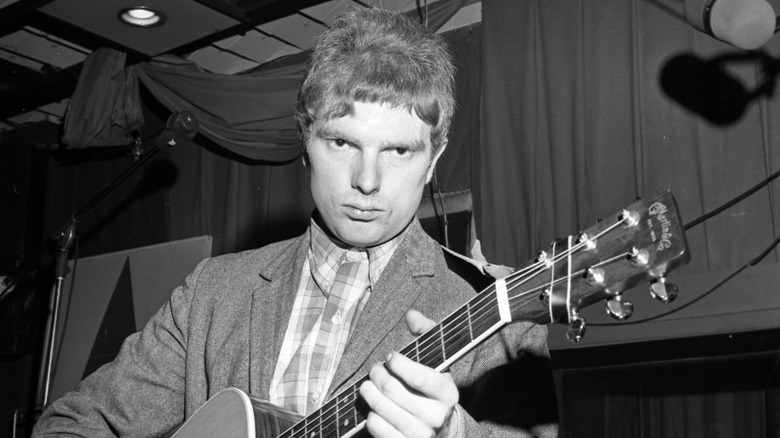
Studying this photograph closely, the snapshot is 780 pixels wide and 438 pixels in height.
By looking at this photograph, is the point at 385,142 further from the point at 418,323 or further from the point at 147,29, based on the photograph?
the point at 147,29

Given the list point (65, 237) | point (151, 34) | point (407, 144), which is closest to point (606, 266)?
point (407, 144)

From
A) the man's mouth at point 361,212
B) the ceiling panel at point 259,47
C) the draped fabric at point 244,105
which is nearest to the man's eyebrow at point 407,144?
the man's mouth at point 361,212

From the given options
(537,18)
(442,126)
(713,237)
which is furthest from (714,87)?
(442,126)

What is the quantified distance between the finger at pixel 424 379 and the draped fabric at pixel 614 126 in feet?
6.30

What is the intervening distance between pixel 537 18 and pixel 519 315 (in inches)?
95.4

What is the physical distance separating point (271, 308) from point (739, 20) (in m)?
1.37

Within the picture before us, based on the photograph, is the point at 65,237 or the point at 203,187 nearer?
the point at 65,237

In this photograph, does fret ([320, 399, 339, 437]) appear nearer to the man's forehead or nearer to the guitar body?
the guitar body

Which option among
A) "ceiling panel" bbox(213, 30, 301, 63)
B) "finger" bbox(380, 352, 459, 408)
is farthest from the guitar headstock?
"ceiling panel" bbox(213, 30, 301, 63)

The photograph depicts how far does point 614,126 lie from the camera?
3.09 meters

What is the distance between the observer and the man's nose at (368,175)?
1.46 metres

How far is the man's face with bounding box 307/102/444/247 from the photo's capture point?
148 centimetres

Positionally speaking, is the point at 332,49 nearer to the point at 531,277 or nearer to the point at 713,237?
the point at 531,277

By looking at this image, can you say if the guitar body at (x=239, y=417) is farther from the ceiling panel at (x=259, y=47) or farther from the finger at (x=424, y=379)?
the ceiling panel at (x=259, y=47)
